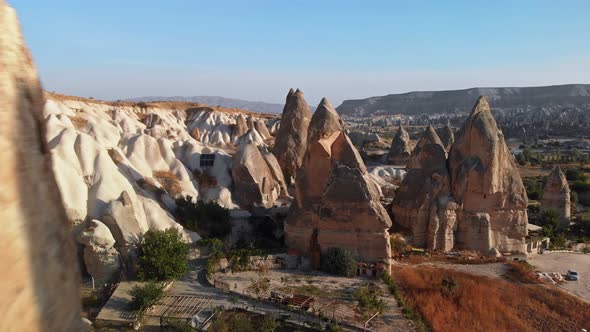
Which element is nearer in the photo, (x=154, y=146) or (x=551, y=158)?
(x=154, y=146)

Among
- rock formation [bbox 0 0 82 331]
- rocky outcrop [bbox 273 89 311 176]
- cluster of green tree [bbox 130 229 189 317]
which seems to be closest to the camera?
rock formation [bbox 0 0 82 331]

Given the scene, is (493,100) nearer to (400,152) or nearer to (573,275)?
(400,152)

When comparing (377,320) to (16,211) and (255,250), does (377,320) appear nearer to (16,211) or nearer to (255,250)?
(255,250)

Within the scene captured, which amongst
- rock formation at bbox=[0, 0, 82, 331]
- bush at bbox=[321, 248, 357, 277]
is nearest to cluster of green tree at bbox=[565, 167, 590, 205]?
bush at bbox=[321, 248, 357, 277]

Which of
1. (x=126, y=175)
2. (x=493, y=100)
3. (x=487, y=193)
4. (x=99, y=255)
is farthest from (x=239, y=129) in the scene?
(x=493, y=100)

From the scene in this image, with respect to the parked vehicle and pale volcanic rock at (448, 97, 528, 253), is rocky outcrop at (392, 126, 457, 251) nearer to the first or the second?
pale volcanic rock at (448, 97, 528, 253)

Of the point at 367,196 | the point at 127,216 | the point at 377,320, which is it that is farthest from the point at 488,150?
the point at 127,216

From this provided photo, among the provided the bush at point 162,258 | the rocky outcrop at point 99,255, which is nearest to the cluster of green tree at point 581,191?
the bush at point 162,258

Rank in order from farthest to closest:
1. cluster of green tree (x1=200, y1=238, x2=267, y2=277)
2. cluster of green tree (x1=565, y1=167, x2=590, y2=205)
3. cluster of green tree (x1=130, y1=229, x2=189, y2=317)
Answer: cluster of green tree (x1=565, y1=167, x2=590, y2=205) < cluster of green tree (x1=200, y1=238, x2=267, y2=277) < cluster of green tree (x1=130, y1=229, x2=189, y2=317)
